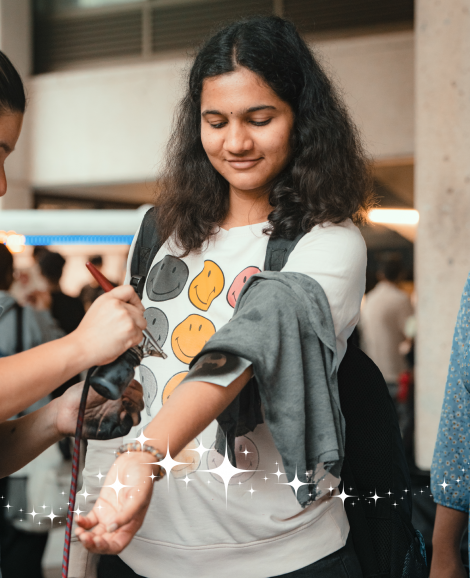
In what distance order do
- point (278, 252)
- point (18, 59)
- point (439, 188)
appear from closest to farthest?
point (278, 252), point (439, 188), point (18, 59)

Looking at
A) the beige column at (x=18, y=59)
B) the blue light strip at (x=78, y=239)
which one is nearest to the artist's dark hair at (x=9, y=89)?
the blue light strip at (x=78, y=239)

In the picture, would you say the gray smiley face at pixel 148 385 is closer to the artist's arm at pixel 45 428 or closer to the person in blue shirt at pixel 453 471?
the artist's arm at pixel 45 428

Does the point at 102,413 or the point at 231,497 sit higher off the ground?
the point at 102,413

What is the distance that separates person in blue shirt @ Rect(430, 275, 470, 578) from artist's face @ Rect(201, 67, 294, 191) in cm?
41

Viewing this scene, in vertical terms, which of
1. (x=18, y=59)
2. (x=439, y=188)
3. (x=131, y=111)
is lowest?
(x=439, y=188)

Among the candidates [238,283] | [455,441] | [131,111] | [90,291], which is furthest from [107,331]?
[131,111]

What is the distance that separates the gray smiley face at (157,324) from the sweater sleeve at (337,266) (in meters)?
0.24

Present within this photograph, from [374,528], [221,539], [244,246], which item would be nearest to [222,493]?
[221,539]

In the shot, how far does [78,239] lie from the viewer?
3135 millimetres

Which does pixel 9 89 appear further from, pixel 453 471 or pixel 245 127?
pixel 453 471

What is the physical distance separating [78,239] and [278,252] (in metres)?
2.40

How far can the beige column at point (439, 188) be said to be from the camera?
11.0 feet

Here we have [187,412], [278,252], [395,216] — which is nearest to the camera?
Answer: [187,412]
